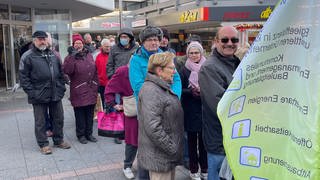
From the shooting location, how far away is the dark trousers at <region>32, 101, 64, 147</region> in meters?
5.20

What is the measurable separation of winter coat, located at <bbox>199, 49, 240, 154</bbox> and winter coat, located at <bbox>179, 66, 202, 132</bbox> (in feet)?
3.56

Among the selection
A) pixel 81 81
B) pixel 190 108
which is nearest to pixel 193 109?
pixel 190 108

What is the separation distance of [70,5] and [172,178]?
34.9 ft

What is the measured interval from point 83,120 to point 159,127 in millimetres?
3167

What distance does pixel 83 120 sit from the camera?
5.79m

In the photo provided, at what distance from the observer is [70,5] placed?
12711 mm

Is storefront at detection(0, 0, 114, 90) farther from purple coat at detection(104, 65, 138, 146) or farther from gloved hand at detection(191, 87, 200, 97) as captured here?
gloved hand at detection(191, 87, 200, 97)

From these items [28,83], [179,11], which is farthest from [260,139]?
[179,11]

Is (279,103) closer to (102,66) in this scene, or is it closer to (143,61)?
(143,61)

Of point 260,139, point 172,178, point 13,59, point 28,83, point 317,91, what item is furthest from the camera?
point 13,59

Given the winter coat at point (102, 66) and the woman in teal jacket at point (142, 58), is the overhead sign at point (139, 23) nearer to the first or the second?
the winter coat at point (102, 66)

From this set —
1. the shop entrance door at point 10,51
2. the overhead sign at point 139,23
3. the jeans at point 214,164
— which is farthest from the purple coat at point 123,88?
the overhead sign at point 139,23

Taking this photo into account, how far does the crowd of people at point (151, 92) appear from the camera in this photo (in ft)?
9.36

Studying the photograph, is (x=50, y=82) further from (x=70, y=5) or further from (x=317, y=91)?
(x=70, y=5)
